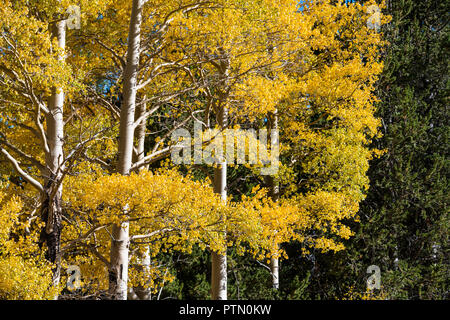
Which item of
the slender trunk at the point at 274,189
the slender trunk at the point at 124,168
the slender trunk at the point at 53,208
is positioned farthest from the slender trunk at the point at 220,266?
the slender trunk at the point at 53,208

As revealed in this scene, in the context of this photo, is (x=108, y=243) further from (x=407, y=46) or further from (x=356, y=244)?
(x=407, y=46)

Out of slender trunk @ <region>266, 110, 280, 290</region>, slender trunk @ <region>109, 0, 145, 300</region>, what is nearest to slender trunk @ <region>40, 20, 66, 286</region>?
slender trunk @ <region>109, 0, 145, 300</region>

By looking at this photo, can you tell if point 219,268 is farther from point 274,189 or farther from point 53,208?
point 53,208

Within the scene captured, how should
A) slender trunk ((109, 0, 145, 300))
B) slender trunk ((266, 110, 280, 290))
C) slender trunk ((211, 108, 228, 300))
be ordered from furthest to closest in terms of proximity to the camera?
slender trunk ((266, 110, 280, 290)) → slender trunk ((211, 108, 228, 300)) → slender trunk ((109, 0, 145, 300))

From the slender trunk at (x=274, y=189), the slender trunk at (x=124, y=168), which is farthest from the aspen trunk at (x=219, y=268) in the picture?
the slender trunk at (x=124, y=168)

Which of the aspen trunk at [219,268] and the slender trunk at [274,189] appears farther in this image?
the slender trunk at [274,189]

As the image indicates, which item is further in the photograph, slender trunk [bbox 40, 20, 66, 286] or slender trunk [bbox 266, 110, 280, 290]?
slender trunk [bbox 266, 110, 280, 290]

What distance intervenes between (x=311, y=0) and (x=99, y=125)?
21.7 feet

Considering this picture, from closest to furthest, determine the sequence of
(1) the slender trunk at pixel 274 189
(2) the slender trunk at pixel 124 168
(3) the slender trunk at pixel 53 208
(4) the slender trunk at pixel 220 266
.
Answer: (3) the slender trunk at pixel 53 208 < (2) the slender trunk at pixel 124 168 < (4) the slender trunk at pixel 220 266 < (1) the slender trunk at pixel 274 189

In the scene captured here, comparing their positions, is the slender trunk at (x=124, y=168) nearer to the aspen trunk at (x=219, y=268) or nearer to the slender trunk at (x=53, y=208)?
the slender trunk at (x=53, y=208)

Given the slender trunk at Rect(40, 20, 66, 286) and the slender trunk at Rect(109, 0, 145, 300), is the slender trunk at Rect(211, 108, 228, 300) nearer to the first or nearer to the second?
the slender trunk at Rect(109, 0, 145, 300)

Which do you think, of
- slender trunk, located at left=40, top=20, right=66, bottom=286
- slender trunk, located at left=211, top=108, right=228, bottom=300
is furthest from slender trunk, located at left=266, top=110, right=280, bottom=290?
slender trunk, located at left=40, top=20, right=66, bottom=286

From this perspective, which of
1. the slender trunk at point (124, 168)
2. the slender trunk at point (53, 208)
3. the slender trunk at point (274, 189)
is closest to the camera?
the slender trunk at point (53, 208)

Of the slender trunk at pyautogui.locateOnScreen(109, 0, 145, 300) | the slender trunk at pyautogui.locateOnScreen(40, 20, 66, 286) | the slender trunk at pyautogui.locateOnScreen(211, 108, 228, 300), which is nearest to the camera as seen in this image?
the slender trunk at pyautogui.locateOnScreen(40, 20, 66, 286)
